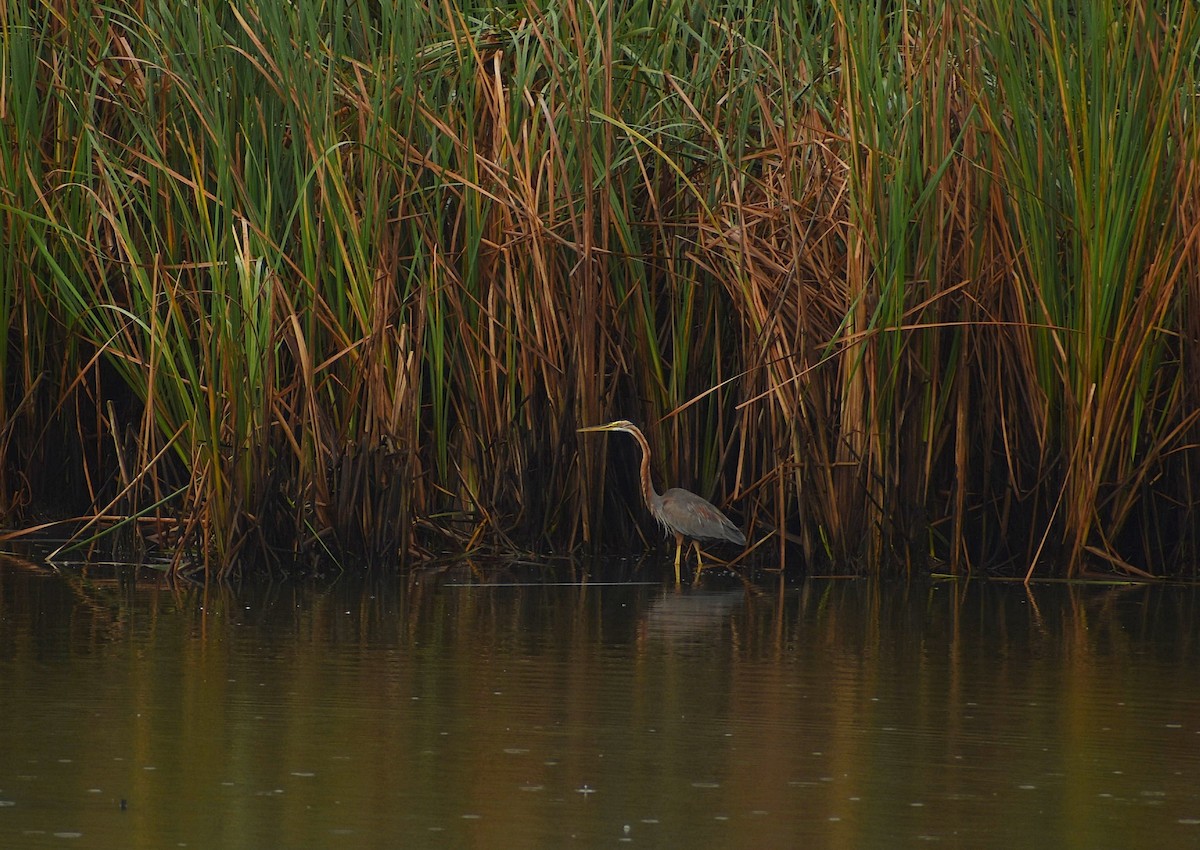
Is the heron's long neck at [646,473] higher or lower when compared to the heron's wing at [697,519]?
higher

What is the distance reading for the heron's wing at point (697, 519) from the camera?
26.7 ft

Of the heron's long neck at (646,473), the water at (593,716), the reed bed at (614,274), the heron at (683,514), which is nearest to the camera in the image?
the water at (593,716)

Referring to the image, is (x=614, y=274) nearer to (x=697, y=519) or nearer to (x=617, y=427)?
(x=617, y=427)

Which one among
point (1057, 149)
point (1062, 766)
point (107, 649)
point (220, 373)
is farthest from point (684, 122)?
point (1062, 766)

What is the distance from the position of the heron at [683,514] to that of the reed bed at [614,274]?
183mm

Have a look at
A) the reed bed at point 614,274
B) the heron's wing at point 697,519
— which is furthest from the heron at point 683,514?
the reed bed at point 614,274

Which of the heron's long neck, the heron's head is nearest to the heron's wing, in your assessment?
the heron's long neck

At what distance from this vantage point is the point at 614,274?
8594 mm

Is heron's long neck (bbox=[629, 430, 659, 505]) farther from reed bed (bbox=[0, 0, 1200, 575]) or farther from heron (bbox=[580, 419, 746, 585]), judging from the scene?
reed bed (bbox=[0, 0, 1200, 575])

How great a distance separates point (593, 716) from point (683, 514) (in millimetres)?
2632

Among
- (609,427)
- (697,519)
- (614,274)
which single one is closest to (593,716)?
(697,519)

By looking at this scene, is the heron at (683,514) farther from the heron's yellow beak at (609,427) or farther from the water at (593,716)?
the water at (593,716)

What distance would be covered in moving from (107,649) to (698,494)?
2.95 m

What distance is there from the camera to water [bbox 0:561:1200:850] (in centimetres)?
445
